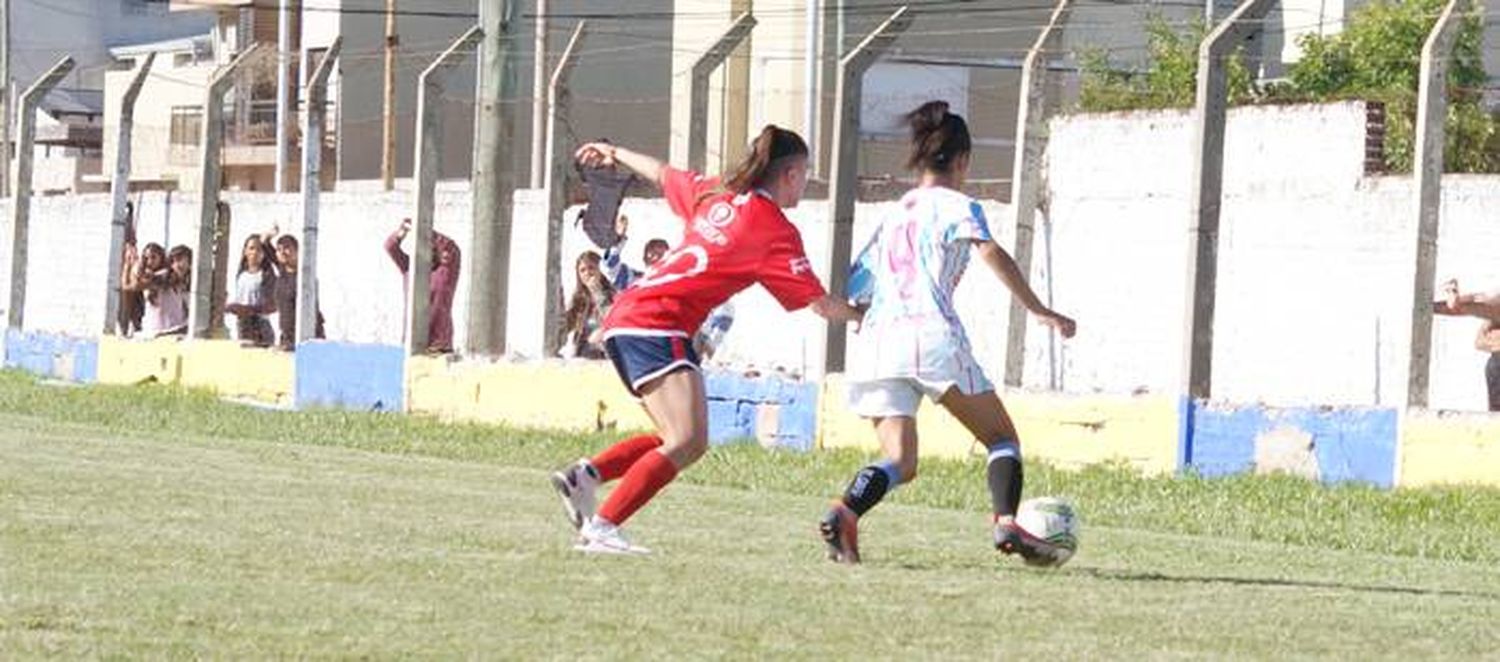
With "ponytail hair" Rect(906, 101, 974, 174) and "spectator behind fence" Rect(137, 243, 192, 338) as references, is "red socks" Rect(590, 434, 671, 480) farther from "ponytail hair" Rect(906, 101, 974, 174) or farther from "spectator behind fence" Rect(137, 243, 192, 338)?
"spectator behind fence" Rect(137, 243, 192, 338)

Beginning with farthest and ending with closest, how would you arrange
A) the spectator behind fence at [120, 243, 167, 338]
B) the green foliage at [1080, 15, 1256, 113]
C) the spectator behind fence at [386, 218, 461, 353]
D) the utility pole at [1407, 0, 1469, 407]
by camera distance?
the green foliage at [1080, 15, 1256, 113] < the spectator behind fence at [120, 243, 167, 338] < the spectator behind fence at [386, 218, 461, 353] < the utility pole at [1407, 0, 1469, 407]

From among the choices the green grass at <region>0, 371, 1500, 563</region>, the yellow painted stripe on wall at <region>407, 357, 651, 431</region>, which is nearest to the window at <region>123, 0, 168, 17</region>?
the green grass at <region>0, 371, 1500, 563</region>

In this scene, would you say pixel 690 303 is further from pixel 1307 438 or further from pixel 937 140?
pixel 1307 438

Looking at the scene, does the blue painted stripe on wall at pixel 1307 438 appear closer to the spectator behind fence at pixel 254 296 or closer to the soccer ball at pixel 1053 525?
the soccer ball at pixel 1053 525

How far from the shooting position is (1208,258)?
18562 mm

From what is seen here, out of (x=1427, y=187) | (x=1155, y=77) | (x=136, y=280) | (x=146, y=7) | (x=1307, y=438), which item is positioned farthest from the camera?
(x=146, y=7)

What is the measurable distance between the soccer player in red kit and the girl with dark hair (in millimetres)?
194

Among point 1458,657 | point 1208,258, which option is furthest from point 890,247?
point 1208,258

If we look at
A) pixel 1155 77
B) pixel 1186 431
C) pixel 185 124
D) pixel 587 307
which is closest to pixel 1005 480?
pixel 1186 431

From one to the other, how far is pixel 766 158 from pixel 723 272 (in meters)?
0.43

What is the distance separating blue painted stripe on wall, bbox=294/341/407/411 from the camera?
24984 millimetres

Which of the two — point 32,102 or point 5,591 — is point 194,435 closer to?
point 32,102

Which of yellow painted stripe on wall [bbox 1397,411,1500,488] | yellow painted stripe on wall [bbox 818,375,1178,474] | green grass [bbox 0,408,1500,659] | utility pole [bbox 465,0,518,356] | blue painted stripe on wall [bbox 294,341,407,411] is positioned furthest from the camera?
blue painted stripe on wall [bbox 294,341,407,411]

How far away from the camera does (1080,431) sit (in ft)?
61.9
